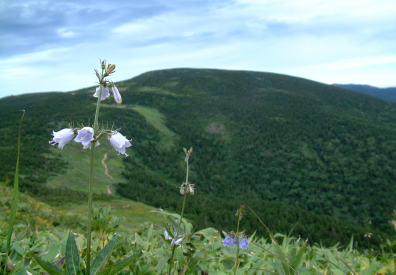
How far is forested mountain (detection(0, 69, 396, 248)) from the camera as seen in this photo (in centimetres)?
6744

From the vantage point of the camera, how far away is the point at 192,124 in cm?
12900

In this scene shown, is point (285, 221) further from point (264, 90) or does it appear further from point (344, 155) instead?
point (264, 90)

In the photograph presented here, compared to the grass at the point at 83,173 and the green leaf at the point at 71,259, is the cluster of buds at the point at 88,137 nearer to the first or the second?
the green leaf at the point at 71,259

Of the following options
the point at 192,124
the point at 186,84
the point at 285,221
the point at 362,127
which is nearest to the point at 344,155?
the point at 362,127

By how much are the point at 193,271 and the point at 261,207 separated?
228 ft

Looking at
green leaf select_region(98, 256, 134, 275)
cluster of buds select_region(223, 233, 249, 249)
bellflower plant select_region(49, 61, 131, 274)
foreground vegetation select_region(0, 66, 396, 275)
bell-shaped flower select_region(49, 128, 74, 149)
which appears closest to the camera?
green leaf select_region(98, 256, 134, 275)

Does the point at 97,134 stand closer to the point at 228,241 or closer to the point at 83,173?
the point at 228,241

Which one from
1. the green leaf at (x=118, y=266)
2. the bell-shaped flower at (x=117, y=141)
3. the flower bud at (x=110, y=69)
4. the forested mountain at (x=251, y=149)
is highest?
the flower bud at (x=110, y=69)

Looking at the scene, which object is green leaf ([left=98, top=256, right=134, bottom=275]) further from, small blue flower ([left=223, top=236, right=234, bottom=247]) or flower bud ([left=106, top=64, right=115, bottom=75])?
small blue flower ([left=223, top=236, right=234, bottom=247])

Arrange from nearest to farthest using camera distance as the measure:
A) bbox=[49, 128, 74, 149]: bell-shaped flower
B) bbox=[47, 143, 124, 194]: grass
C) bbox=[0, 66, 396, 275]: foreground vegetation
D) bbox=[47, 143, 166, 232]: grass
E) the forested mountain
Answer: bbox=[49, 128, 74, 149]: bell-shaped flower < bbox=[0, 66, 396, 275]: foreground vegetation < bbox=[47, 143, 166, 232]: grass < bbox=[47, 143, 124, 194]: grass < the forested mountain

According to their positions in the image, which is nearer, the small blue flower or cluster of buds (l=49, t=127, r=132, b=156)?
cluster of buds (l=49, t=127, r=132, b=156)

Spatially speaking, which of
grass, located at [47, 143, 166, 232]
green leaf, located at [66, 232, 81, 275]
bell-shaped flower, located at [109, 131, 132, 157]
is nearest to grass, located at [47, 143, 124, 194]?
grass, located at [47, 143, 166, 232]

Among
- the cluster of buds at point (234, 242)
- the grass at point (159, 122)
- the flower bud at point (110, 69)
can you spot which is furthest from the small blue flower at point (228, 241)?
the grass at point (159, 122)

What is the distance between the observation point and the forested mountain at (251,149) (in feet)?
221
